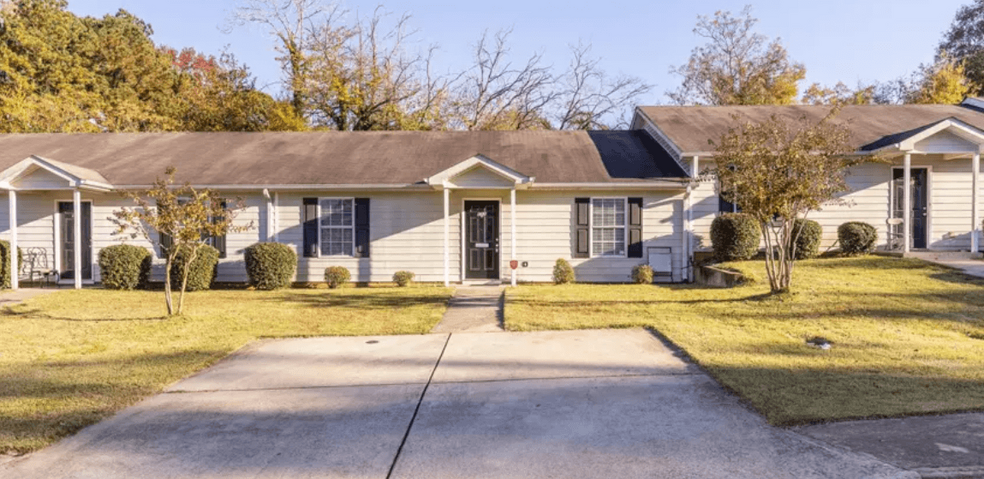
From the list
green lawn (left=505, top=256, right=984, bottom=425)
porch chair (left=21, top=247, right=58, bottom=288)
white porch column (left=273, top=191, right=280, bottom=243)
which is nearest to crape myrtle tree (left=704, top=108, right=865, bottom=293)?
green lawn (left=505, top=256, right=984, bottom=425)

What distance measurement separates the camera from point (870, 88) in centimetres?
3106

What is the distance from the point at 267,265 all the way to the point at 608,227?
822 cm

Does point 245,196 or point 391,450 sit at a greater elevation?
point 245,196

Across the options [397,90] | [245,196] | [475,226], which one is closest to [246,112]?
[397,90]

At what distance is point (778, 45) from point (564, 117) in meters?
12.5

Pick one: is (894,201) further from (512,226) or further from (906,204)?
(512,226)

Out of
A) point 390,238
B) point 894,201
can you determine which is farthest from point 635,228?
point 894,201

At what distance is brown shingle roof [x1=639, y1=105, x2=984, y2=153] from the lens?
48.6ft

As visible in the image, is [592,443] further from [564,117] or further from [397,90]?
[564,117]

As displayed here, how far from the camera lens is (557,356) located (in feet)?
21.0

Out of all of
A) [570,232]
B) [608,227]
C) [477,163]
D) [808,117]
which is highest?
[808,117]

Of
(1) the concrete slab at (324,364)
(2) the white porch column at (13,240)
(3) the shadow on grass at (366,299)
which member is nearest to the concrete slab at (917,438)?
(1) the concrete slab at (324,364)

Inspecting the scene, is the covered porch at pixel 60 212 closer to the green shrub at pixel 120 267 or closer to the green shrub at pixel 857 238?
the green shrub at pixel 120 267

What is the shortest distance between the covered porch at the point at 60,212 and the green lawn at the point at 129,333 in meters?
1.94
